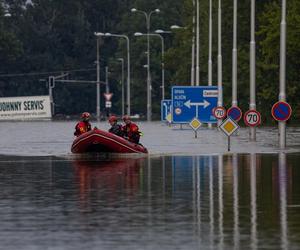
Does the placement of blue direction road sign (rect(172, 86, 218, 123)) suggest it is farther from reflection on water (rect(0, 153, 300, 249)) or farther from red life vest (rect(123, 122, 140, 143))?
reflection on water (rect(0, 153, 300, 249))

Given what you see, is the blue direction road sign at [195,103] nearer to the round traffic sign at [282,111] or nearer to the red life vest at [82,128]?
the round traffic sign at [282,111]

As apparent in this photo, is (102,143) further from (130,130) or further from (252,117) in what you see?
(252,117)

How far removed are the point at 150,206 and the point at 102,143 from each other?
803 inches

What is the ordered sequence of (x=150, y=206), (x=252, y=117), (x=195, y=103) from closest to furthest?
Answer: 1. (x=150, y=206)
2. (x=252, y=117)
3. (x=195, y=103)

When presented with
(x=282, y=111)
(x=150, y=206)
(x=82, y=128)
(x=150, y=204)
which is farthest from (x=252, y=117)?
(x=150, y=206)

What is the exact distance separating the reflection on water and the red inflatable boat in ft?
12.8

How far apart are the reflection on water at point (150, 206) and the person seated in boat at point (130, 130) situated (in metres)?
4.96

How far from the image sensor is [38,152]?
53.5 m

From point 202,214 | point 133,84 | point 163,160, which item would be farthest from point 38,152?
point 133,84

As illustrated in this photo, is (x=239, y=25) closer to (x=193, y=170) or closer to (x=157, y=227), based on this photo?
(x=193, y=170)

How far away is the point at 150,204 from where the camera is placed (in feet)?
79.8

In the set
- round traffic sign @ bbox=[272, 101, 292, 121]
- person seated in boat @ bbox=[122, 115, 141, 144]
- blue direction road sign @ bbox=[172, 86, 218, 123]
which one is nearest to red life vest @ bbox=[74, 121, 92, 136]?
person seated in boat @ bbox=[122, 115, 141, 144]

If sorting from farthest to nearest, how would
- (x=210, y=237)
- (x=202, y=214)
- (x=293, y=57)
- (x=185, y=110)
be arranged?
(x=293, y=57)
(x=185, y=110)
(x=202, y=214)
(x=210, y=237)

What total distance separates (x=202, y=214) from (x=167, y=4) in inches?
6893
